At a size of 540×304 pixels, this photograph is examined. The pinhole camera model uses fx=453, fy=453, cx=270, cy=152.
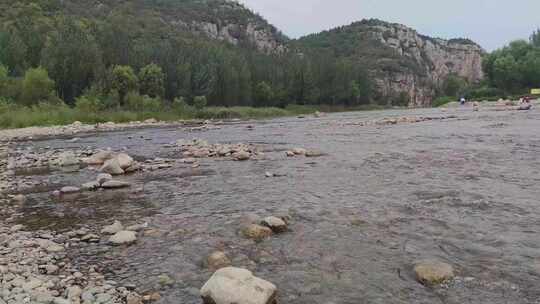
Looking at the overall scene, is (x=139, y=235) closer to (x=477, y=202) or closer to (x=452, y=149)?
(x=477, y=202)

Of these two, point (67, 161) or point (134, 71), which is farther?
point (134, 71)

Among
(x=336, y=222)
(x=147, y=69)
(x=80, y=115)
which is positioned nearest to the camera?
(x=336, y=222)

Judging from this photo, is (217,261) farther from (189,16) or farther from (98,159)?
(189,16)

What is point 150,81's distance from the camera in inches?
2985

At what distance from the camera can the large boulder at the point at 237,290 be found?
4.97m

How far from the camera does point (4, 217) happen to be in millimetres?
9633

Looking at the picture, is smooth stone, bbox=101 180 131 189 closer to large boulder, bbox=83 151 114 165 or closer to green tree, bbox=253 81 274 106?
large boulder, bbox=83 151 114 165

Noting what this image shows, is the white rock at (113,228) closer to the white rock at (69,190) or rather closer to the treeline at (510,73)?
the white rock at (69,190)

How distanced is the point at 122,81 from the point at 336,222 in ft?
220

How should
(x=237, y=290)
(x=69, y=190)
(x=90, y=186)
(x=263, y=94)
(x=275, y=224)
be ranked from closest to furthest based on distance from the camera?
1. (x=237, y=290)
2. (x=275, y=224)
3. (x=69, y=190)
4. (x=90, y=186)
5. (x=263, y=94)

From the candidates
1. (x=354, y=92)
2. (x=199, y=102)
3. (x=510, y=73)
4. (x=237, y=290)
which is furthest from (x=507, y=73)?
(x=237, y=290)

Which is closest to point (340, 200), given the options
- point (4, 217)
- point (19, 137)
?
point (4, 217)

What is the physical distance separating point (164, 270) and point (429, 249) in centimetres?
400

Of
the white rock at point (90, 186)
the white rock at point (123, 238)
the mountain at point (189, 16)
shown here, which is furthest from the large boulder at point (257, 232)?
the mountain at point (189, 16)
